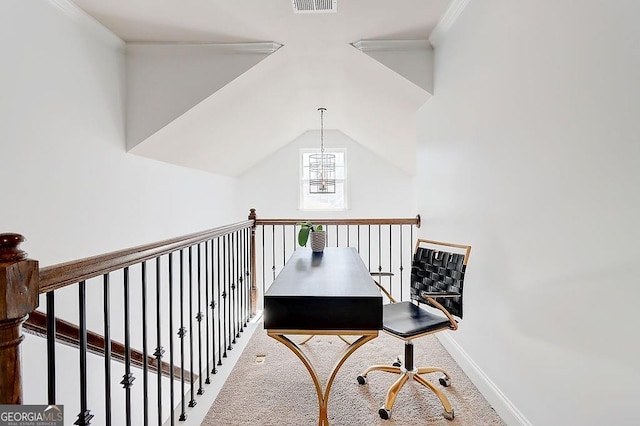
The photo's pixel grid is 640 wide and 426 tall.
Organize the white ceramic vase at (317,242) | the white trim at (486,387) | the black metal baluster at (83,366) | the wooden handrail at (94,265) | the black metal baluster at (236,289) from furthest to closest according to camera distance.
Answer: the black metal baluster at (236,289), the white ceramic vase at (317,242), the white trim at (486,387), the black metal baluster at (83,366), the wooden handrail at (94,265)

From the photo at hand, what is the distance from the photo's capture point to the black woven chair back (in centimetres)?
208

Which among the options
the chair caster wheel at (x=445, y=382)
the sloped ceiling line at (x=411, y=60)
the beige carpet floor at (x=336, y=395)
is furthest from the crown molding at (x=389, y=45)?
the chair caster wheel at (x=445, y=382)

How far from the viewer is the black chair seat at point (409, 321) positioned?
6.23 ft

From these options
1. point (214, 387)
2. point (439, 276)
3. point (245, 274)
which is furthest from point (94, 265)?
point (245, 274)

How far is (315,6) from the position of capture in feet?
8.09

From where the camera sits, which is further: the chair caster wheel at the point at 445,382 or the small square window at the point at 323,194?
the small square window at the point at 323,194

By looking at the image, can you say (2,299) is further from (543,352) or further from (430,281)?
(430,281)

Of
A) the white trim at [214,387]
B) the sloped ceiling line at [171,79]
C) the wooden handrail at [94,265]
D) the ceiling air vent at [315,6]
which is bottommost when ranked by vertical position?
the white trim at [214,387]

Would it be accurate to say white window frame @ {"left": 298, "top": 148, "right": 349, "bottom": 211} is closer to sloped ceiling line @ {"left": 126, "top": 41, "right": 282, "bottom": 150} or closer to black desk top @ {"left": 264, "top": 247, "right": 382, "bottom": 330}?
sloped ceiling line @ {"left": 126, "top": 41, "right": 282, "bottom": 150}

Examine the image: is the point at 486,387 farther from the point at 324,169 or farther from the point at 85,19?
the point at 324,169

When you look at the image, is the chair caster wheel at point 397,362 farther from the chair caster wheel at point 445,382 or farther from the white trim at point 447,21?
the white trim at point 447,21

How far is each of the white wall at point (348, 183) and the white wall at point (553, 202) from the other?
3695 mm

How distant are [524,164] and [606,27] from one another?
656 millimetres

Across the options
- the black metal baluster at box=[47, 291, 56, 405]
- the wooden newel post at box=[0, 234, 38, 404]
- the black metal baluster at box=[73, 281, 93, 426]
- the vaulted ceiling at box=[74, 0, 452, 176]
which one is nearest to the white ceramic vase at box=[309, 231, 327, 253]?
the vaulted ceiling at box=[74, 0, 452, 176]
